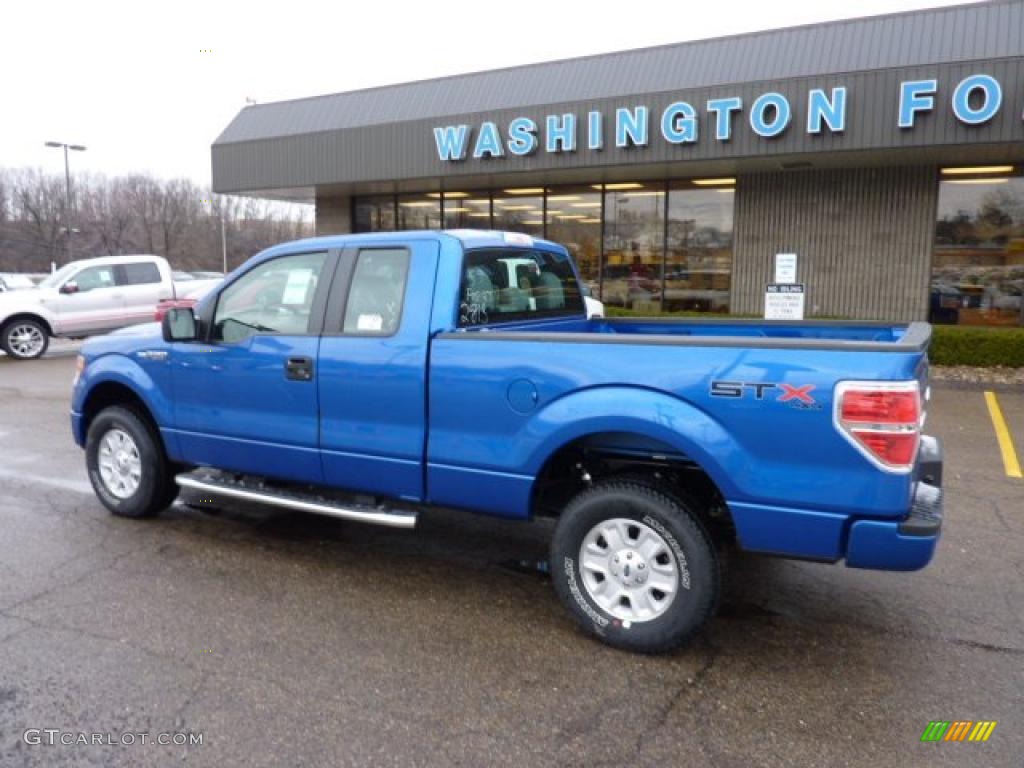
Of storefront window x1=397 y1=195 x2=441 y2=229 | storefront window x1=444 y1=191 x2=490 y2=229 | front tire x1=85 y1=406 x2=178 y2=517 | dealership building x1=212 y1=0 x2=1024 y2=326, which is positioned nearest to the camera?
front tire x1=85 y1=406 x2=178 y2=517

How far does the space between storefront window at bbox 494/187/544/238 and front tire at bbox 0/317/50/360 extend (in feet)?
31.2

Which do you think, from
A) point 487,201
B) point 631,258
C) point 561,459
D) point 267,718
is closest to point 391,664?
point 267,718

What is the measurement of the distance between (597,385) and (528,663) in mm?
1262

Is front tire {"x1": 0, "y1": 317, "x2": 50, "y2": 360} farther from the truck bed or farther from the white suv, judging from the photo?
the truck bed

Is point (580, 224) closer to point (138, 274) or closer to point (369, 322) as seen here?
point (138, 274)

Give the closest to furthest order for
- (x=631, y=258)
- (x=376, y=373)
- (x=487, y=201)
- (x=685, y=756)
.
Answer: (x=685, y=756), (x=376, y=373), (x=631, y=258), (x=487, y=201)

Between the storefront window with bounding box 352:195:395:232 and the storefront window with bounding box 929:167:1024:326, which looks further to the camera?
the storefront window with bounding box 352:195:395:232

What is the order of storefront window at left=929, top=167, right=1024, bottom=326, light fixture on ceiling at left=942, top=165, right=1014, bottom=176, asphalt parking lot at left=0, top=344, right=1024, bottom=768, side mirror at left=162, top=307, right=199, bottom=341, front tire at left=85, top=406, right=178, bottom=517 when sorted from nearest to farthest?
asphalt parking lot at left=0, top=344, right=1024, bottom=768 < side mirror at left=162, top=307, right=199, bottom=341 < front tire at left=85, top=406, right=178, bottom=517 < light fixture on ceiling at left=942, top=165, right=1014, bottom=176 < storefront window at left=929, top=167, right=1024, bottom=326

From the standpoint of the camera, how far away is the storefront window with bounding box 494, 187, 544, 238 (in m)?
17.9

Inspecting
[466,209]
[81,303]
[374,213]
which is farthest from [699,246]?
[81,303]

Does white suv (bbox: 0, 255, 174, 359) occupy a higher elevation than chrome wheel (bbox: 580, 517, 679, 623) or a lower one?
higher

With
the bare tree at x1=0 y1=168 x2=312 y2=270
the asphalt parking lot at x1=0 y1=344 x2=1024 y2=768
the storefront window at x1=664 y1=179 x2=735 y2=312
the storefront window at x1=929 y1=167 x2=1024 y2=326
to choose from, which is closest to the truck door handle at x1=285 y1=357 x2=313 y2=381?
the asphalt parking lot at x1=0 y1=344 x2=1024 y2=768

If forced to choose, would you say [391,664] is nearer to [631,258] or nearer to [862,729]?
[862,729]

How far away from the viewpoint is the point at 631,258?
56.3 ft
